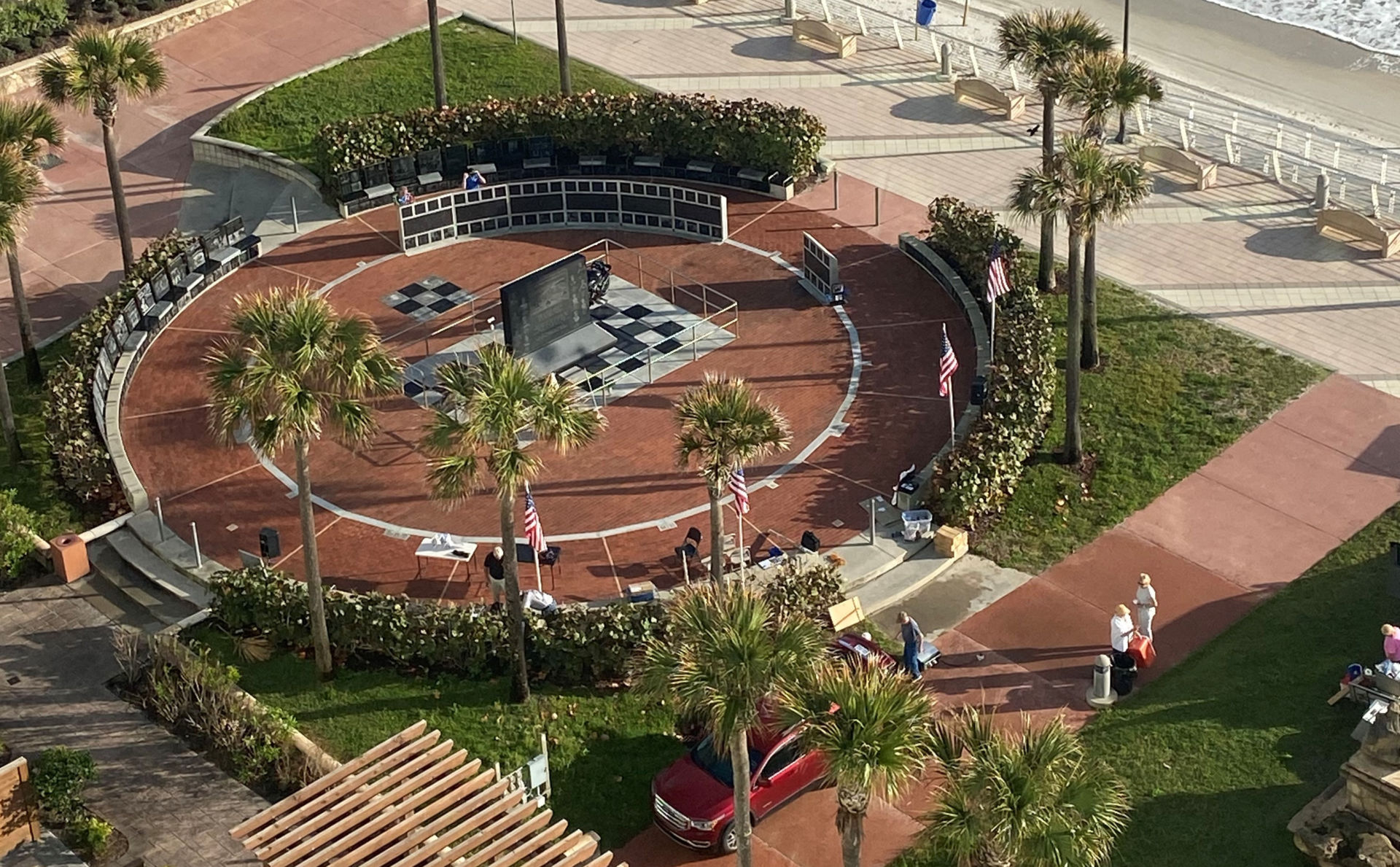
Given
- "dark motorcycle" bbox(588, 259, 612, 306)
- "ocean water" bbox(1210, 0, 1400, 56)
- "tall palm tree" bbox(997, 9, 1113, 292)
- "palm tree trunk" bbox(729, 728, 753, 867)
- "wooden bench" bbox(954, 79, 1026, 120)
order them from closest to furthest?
1. "palm tree trunk" bbox(729, 728, 753, 867)
2. "tall palm tree" bbox(997, 9, 1113, 292)
3. "dark motorcycle" bbox(588, 259, 612, 306)
4. "wooden bench" bbox(954, 79, 1026, 120)
5. "ocean water" bbox(1210, 0, 1400, 56)

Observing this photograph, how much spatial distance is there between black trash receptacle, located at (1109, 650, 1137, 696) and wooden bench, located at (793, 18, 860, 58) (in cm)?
2836

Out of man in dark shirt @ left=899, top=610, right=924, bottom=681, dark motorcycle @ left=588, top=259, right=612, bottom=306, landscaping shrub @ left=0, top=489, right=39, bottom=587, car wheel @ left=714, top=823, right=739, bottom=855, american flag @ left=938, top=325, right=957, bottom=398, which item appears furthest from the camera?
dark motorcycle @ left=588, top=259, right=612, bottom=306

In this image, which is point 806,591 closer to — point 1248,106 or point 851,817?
point 851,817

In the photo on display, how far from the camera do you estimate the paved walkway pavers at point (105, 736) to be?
31797 millimetres

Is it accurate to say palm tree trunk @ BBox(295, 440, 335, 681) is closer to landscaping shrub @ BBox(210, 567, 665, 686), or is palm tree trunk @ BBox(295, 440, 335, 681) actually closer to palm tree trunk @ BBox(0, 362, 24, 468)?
landscaping shrub @ BBox(210, 567, 665, 686)

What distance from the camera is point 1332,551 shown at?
37375mm

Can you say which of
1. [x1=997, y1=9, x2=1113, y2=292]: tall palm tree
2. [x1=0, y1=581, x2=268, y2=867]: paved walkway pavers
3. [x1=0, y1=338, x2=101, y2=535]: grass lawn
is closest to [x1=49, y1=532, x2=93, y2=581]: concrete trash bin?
[x1=0, y1=581, x2=268, y2=867]: paved walkway pavers

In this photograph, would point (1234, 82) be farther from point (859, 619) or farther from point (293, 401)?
point (293, 401)

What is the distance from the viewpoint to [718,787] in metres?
31.0

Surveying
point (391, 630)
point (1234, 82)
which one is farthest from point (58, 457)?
point (1234, 82)

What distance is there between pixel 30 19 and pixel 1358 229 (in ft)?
125

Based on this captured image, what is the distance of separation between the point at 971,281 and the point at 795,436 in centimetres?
707

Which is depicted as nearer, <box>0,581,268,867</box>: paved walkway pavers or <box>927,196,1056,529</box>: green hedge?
<box>0,581,268,867</box>: paved walkway pavers

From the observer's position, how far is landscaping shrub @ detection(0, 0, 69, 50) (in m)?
58.5
